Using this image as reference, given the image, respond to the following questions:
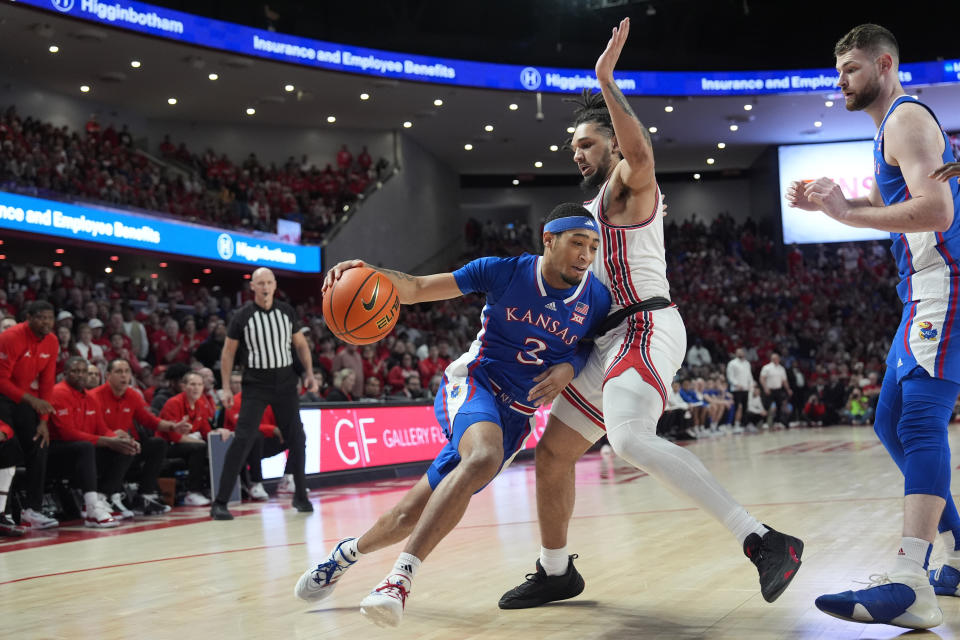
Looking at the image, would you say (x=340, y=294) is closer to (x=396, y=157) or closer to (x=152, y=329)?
(x=152, y=329)

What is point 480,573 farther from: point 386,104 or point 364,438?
point 386,104

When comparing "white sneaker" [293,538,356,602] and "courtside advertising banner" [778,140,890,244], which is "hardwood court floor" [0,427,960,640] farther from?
"courtside advertising banner" [778,140,890,244]

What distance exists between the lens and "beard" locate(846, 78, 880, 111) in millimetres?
3256

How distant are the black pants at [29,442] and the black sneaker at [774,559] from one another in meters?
5.65

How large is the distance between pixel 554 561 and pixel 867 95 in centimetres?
212

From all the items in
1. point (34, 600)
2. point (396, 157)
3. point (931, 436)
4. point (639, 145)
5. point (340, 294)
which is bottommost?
point (34, 600)

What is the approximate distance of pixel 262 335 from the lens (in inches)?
290

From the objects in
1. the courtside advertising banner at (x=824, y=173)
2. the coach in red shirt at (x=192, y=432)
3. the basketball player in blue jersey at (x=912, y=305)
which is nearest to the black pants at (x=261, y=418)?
the coach in red shirt at (x=192, y=432)

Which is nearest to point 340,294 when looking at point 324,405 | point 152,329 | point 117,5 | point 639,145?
point 639,145

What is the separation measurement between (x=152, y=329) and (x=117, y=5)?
22.7ft

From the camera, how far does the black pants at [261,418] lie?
282 inches

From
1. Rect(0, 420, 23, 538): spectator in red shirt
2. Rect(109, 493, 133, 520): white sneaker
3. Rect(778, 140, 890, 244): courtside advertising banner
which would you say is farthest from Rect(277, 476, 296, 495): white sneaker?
Rect(778, 140, 890, 244): courtside advertising banner

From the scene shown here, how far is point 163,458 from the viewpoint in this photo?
Answer: 26.0ft

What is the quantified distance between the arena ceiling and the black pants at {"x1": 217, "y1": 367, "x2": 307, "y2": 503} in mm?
12287
